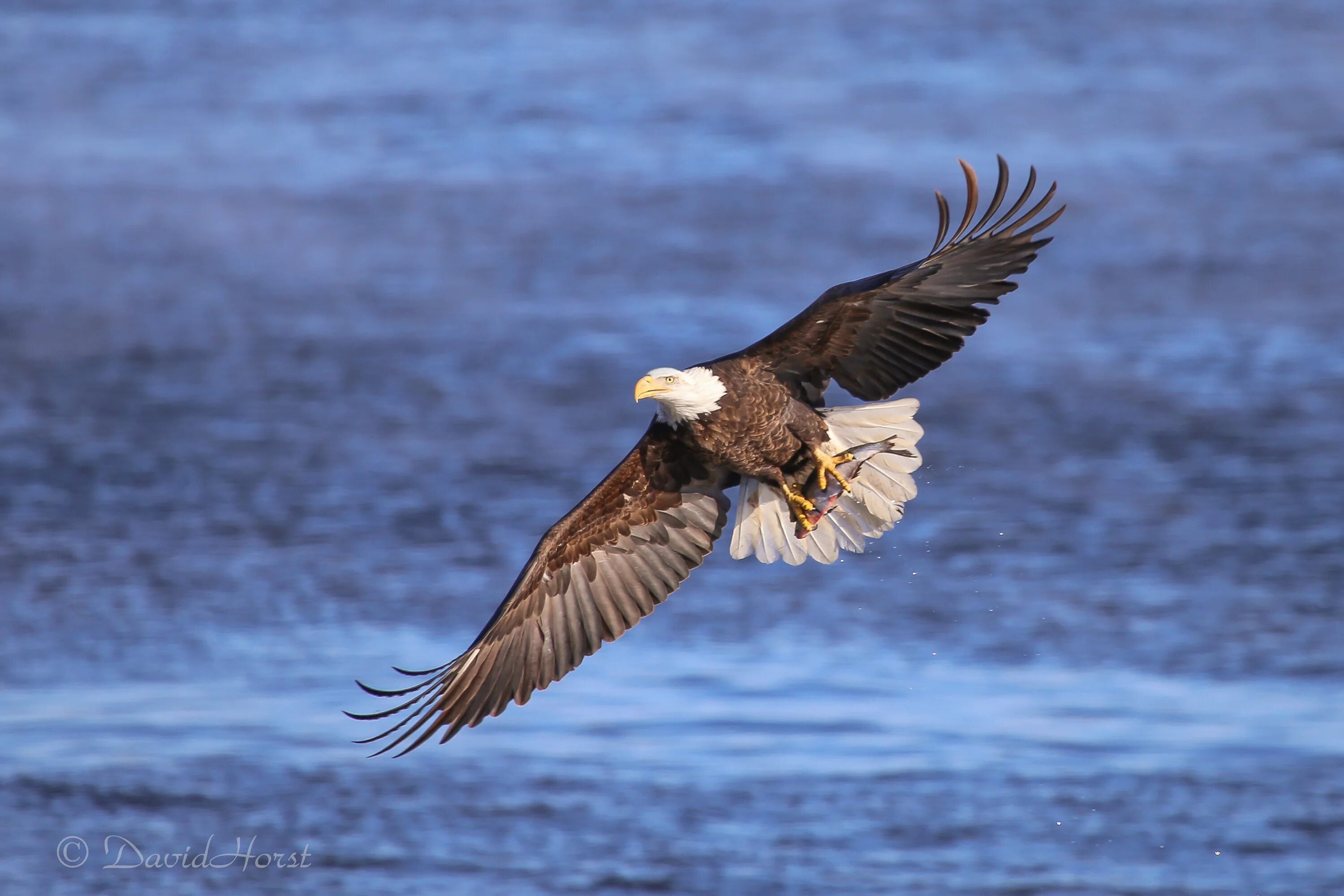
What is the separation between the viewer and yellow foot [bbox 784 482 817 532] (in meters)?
6.75

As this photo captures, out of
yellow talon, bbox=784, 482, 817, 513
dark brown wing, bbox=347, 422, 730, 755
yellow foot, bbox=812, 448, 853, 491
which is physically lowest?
dark brown wing, bbox=347, 422, 730, 755

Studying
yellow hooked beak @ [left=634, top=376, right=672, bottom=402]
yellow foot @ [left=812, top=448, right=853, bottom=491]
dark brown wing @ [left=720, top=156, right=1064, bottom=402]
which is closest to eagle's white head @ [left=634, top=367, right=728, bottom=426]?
yellow hooked beak @ [left=634, top=376, right=672, bottom=402]

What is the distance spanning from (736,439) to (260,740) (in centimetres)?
288

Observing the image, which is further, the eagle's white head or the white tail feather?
the white tail feather

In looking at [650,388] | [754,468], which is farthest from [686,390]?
[754,468]

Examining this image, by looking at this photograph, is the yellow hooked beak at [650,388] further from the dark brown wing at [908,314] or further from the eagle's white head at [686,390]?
the dark brown wing at [908,314]

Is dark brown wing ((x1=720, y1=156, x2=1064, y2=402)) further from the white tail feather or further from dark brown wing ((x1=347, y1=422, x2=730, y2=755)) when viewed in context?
dark brown wing ((x1=347, y1=422, x2=730, y2=755))

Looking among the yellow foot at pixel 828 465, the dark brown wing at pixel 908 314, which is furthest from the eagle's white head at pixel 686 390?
the yellow foot at pixel 828 465

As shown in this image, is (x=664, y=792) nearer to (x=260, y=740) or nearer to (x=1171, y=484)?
(x=260, y=740)

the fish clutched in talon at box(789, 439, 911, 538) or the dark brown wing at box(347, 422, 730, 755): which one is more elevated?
the fish clutched in talon at box(789, 439, 911, 538)

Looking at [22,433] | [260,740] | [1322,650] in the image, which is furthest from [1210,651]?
[22,433]

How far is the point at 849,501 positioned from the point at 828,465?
38 centimetres

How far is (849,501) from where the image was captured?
7000 mm

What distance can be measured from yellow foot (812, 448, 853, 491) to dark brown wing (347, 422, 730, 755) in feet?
1.36
